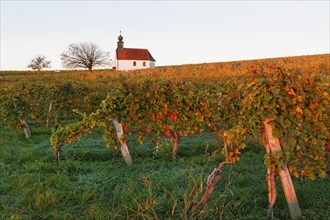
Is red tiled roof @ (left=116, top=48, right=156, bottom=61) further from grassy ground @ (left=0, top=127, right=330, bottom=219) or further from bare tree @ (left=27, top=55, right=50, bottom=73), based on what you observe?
grassy ground @ (left=0, top=127, right=330, bottom=219)

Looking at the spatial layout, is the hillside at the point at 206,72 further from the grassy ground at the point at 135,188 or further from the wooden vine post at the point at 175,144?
the grassy ground at the point at 135,188

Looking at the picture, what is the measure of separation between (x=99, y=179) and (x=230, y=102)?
12.0 feet

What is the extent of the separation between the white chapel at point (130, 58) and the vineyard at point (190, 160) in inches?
2127

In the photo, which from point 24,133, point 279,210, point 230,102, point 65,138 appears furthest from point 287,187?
point 24,133

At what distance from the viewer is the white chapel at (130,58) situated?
61769mm

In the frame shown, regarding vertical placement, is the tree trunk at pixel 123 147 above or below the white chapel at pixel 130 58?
below

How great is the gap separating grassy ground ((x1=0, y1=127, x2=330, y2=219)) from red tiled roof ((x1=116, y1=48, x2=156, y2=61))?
2225 inches

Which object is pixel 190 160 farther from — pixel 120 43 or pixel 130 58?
pixel 120 43

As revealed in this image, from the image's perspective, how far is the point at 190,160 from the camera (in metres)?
6.11

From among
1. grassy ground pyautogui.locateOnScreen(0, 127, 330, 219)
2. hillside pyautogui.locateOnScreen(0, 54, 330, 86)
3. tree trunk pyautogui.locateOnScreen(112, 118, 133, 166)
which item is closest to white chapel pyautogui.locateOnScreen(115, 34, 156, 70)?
hillside pyautogui.locateOnScreen(0, 54, 330, 86)

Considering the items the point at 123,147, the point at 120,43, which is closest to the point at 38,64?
the point at 120,43

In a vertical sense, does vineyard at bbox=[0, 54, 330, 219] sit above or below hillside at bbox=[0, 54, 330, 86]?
below

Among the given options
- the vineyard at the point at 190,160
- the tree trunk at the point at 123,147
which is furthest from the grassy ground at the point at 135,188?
the tree trunk at the point at 123,147

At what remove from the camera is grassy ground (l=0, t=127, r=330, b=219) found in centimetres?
365
